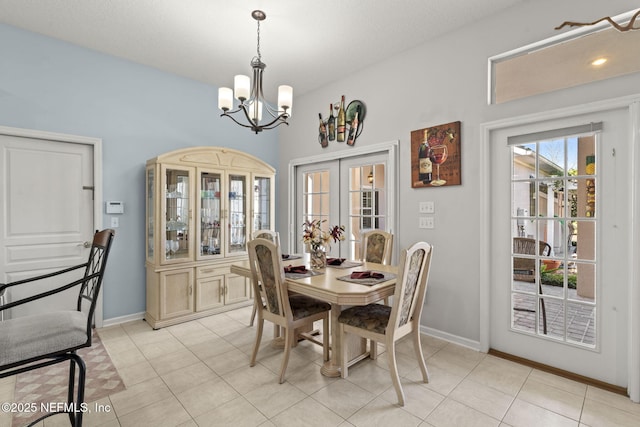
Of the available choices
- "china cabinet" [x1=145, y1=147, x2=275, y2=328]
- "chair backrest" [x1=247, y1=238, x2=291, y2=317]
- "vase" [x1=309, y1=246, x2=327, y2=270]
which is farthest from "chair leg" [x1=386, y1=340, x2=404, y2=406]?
"china cabinet" [x1=145, y1=147, x2=275, y2=328]

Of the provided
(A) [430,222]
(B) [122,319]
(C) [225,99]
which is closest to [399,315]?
(A) [430,222]

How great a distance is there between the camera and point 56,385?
2.22m

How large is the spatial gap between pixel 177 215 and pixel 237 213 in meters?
0.72

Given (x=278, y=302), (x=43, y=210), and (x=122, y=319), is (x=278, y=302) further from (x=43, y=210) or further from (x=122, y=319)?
(x=43, y=210)

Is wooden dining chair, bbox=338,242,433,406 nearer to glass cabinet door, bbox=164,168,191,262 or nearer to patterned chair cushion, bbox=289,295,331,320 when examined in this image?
patterned chair cushion, bbox=289,295,331,320

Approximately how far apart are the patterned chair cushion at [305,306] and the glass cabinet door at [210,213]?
1583mm

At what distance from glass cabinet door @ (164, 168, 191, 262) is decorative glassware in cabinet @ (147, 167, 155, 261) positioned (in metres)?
0.16

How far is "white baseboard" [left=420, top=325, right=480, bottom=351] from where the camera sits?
9.15 ft

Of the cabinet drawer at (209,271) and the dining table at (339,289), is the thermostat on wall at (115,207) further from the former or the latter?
the dining table at (339,289)

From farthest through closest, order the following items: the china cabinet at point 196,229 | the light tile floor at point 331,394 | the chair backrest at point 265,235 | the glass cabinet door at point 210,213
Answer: the glass cabinet door at point 210,213 → the chair backrest at point 265,235 → the china cabinet at point 196,229 → the light tile floor at point 331,394

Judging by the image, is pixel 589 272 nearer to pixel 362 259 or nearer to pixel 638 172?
pixel 638 172

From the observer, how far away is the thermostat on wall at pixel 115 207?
11.0 feet

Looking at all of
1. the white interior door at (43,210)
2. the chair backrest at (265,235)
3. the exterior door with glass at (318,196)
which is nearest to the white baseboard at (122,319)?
the white interior door at (43,210)

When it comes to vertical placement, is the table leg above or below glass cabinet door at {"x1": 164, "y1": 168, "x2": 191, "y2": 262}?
below
